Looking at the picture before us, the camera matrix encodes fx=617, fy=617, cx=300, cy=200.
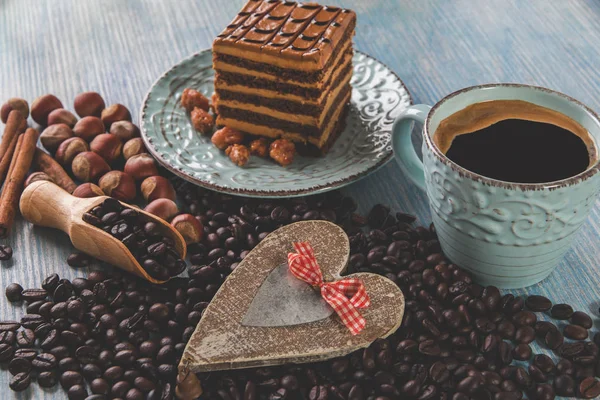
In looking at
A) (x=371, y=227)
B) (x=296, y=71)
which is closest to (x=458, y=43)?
(x=296, y=71)

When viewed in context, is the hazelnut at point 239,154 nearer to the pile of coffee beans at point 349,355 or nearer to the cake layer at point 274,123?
the cake layer at point 274,123

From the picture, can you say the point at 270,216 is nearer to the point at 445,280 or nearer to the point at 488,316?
the point at 445,280

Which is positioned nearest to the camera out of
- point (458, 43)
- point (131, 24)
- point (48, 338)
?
point (48, 338)

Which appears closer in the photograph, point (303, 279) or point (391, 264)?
point (303, 279)

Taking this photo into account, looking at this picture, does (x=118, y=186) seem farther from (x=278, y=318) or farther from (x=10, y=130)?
(x=278, y=318)

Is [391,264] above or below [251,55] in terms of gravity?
below

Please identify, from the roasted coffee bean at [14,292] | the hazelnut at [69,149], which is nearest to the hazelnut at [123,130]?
the hazelnut at [69,149]

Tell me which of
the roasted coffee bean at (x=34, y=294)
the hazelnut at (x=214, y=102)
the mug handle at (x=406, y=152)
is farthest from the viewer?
the hazelnut at (x=214, y=102)
